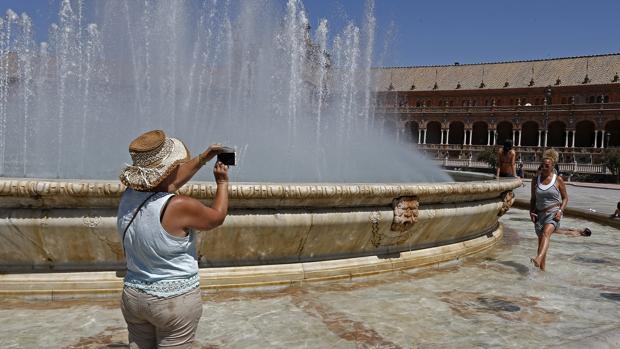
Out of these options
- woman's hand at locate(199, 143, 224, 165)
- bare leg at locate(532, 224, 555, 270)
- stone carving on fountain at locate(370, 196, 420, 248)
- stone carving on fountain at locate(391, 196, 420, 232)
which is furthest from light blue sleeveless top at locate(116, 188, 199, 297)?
bare leg at locate(532, 224, 555, 270)

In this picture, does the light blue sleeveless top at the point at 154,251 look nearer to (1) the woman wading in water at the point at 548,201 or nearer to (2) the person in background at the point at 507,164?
(1) the woman wading in water at the point at 548,201

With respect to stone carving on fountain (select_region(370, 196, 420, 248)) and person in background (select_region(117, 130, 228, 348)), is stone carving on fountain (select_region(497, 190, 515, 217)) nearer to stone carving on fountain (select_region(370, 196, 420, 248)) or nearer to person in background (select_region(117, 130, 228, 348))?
stone carving on fountain (select_region(370, 196, 420, 248))

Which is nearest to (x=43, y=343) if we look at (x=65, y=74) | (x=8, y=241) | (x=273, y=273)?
(x=8, y=241)

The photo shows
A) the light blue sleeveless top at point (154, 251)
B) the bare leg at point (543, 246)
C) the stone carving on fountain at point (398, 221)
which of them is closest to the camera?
the light blue sleeveless top at point (154, 251)

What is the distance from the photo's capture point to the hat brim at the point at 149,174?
1952 millimetres

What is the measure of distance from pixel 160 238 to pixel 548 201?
14.5ft

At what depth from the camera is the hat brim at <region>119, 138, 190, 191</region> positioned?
195 centimetres

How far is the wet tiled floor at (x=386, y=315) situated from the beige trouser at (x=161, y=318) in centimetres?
105

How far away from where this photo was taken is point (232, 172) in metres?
7.15

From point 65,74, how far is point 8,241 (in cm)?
979

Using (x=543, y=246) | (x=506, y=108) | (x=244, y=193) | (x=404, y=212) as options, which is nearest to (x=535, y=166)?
(x=506, y=108)

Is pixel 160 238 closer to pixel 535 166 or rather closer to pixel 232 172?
pixel 232 172

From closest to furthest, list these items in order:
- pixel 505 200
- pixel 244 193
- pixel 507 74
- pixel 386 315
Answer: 1. pixel 386 315
2. pixel 244 193
3. pixel 505 200
4. pixel 507 74

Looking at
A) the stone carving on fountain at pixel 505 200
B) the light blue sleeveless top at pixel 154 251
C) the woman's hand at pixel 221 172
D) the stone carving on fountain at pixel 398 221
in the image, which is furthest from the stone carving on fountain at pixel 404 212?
the light blue sleeveless top at pixel 154 251
